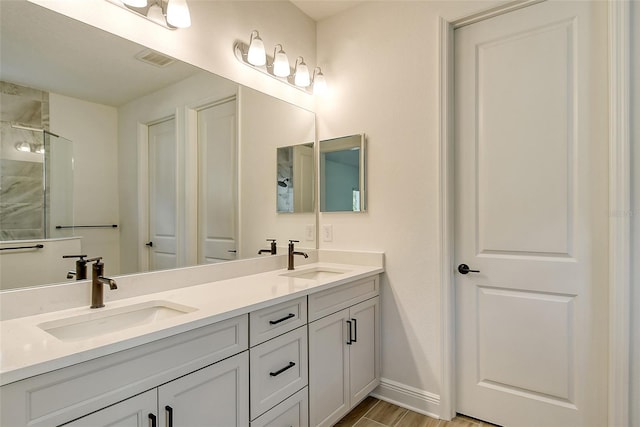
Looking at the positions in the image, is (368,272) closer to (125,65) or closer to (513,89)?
(513,89)

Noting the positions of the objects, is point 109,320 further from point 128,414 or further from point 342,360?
point 342,360

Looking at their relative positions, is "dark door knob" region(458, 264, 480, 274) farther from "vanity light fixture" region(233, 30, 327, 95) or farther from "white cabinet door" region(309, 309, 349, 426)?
"vanity light fixture" region(233, 30, 327, 95)

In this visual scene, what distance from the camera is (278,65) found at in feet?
7.08

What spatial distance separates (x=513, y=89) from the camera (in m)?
1.85

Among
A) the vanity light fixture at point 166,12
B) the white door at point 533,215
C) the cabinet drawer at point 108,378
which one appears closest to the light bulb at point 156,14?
the vanity light fixture at point 166,12

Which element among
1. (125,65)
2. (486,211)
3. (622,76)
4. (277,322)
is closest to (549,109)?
(622,76)

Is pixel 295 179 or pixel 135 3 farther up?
pixel 135 3

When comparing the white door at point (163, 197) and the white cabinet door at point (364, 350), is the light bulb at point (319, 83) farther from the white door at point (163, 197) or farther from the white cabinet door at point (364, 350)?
the white cabinet door at point (364, 350)

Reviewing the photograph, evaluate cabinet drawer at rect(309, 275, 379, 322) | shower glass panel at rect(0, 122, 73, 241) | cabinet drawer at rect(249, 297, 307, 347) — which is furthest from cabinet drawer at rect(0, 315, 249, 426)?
shower glass panel at rect(0, 122, 73, 241)

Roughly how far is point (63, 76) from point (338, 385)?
74.0 inches

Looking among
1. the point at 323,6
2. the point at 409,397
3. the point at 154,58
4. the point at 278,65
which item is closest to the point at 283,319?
the point at 409,397

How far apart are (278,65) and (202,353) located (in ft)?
5.73

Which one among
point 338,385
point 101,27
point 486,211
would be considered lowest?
point 338,385

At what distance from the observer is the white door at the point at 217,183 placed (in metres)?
1.78
